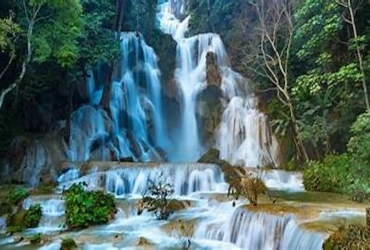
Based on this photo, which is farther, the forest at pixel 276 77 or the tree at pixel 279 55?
the tree at pixel 279 55

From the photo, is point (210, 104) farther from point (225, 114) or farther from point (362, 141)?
point (362, 141)

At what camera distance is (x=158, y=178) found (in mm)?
13523

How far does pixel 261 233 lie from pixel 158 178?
6.07 metres

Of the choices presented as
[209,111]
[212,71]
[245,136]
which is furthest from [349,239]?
[212,71]

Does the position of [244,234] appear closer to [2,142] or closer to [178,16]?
[2,142]

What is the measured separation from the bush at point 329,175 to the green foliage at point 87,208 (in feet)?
19.9

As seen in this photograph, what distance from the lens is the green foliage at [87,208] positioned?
1001cm

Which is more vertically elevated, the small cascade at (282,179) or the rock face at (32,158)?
the rock face at (32,158)

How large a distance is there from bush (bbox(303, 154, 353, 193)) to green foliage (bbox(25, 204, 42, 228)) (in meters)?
7.70

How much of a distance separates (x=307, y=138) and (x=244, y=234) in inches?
293

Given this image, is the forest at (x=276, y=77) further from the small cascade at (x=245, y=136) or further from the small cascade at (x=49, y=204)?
the small cascade at (x=49, y=204)

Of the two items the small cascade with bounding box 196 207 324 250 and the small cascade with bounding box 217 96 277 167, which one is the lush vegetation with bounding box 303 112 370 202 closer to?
the small cascade with bounding box 196 207 324 250

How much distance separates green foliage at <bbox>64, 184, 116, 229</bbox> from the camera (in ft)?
32.8

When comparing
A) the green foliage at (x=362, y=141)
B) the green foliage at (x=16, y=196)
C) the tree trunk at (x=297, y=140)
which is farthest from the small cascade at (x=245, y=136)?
the green foliage at (x=16, y=196)
